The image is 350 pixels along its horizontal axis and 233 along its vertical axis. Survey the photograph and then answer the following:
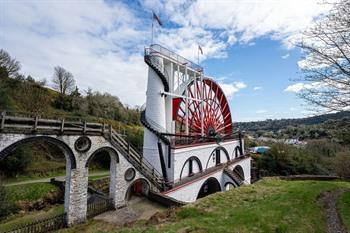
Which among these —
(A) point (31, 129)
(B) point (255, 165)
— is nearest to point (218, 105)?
(B) point (255, 165)

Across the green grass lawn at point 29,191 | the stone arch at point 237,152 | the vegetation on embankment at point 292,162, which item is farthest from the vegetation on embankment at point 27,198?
the vegetation on embankment at point 292,162

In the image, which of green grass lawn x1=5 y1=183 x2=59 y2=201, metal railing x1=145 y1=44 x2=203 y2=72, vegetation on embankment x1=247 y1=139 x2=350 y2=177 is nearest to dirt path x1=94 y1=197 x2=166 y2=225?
green grass lawn x1=5 y1=183 x2=59 y2=201

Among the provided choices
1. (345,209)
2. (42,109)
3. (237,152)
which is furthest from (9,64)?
(345,209)

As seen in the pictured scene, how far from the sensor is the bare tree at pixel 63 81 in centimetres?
3712

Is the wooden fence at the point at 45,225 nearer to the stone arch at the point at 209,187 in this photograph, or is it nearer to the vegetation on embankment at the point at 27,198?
the vegetation on embankment at the point at 27,198

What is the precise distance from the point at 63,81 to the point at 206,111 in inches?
1159

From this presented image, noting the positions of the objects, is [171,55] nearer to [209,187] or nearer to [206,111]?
[206,111]

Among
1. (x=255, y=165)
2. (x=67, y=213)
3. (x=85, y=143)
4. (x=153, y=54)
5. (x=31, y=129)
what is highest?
(x=153, y=54)

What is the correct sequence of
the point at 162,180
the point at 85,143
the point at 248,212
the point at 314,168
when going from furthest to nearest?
the point at 314,168
the point at 162,180
the point at 85,143
the point at 248,212

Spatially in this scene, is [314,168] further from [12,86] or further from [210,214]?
[12,86]

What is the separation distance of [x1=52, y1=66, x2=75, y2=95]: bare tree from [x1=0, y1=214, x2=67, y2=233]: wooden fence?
111 feet

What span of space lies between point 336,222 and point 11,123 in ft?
36.1

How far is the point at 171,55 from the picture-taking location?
1644cm

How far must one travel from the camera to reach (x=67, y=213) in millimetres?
8109
